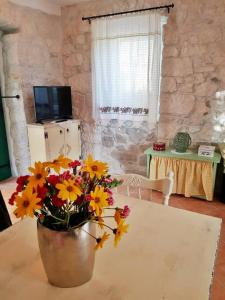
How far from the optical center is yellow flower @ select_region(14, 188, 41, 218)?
63 centimetres

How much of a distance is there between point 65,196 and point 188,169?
7.67 feet

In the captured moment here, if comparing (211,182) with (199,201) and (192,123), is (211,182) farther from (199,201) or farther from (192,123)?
(192,123)

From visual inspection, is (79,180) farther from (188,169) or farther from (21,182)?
(188,169)

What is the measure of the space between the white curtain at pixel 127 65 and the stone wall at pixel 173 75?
142 millimetres

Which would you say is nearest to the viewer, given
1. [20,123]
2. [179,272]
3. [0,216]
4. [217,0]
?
[179,272]

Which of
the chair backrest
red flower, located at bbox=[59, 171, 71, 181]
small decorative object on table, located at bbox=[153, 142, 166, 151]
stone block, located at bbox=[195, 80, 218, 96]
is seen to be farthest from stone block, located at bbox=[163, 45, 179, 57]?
red flower, located at bbox=[59, 171, 71, 181]

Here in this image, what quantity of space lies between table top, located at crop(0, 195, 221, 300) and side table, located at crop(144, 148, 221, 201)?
1.68 metres

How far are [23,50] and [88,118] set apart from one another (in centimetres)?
125

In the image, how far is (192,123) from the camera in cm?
300

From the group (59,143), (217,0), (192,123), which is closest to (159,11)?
(217,0)

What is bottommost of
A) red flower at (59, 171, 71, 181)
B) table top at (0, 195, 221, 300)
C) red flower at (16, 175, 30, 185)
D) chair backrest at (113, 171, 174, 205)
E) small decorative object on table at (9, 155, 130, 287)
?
table top at (0, 195, 221, 300)

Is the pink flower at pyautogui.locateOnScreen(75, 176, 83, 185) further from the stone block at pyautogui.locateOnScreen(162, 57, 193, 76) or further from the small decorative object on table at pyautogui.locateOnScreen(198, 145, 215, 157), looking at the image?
the stone block at pyautogui.locateOnScreen(162, 57, 193, 76)

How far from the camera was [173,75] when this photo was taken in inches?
117

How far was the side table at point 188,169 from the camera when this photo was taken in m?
2.68
